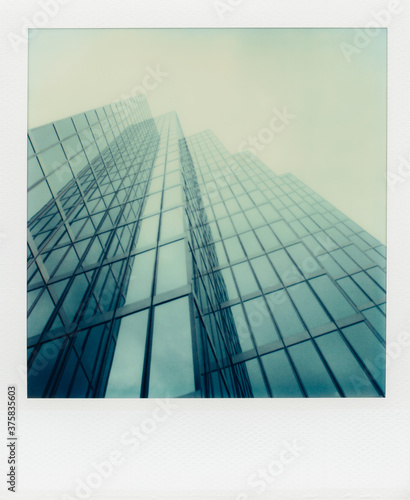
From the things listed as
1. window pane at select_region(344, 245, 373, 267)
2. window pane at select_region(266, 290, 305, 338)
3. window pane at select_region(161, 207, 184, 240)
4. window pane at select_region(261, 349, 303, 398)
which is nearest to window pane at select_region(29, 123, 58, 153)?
window pane at select_region(161, 207, 184, 240)

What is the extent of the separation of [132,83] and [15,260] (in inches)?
147

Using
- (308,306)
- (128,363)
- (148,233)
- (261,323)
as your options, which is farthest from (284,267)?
(128,363)

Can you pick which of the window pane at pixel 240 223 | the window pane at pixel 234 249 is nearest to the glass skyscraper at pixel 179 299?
the window pane at pixel 234 249

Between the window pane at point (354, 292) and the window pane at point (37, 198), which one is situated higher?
the window pane at point (37, 198)

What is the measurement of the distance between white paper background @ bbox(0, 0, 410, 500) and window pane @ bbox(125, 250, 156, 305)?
1784mm

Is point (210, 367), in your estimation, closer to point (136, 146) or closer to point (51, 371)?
point (51, 371)

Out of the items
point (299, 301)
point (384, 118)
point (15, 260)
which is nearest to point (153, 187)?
point (15, 260)

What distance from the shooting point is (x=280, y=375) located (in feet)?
18.2

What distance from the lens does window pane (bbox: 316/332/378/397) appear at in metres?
5.39

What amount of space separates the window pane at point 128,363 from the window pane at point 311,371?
8.54ft

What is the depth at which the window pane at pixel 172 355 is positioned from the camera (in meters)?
5.08

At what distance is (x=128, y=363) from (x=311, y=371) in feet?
10.1
